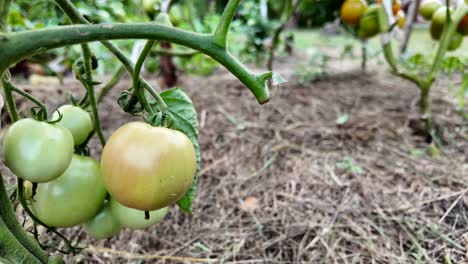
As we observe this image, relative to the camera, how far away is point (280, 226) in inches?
44.1

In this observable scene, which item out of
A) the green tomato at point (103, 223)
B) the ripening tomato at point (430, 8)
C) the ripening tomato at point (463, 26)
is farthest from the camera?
the ripening tomato at point (430, 8)

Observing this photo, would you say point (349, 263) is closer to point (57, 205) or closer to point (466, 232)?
point (466, 232)

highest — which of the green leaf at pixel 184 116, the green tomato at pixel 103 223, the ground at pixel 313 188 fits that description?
the green leaf at pixel 184 116

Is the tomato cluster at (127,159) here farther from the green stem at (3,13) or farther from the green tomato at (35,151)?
the green stem at (3,13)

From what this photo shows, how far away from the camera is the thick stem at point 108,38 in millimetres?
444

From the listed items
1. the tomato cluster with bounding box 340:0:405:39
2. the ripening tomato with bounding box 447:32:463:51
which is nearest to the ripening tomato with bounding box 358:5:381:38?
the tomato cluster with bounding box 340:0:405:39

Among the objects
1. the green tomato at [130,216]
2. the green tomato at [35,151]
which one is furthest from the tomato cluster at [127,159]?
the green tomato at [130,216]

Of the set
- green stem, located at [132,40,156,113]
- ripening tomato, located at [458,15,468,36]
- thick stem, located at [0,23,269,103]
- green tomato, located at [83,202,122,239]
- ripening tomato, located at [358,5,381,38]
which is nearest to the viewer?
thick stem, located at [0,23,269,103]

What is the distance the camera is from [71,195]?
624mm

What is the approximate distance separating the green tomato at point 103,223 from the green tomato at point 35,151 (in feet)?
0.53

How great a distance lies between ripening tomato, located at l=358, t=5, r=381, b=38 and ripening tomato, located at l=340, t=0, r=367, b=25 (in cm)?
4

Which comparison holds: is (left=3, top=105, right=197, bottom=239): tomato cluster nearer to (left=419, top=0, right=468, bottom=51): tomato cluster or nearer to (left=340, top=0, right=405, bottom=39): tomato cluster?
(left=419, top=0, right=468, bottom=51): tomato cluster

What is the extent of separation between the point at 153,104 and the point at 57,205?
221 millimetres

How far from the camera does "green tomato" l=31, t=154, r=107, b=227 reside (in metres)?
0.62
